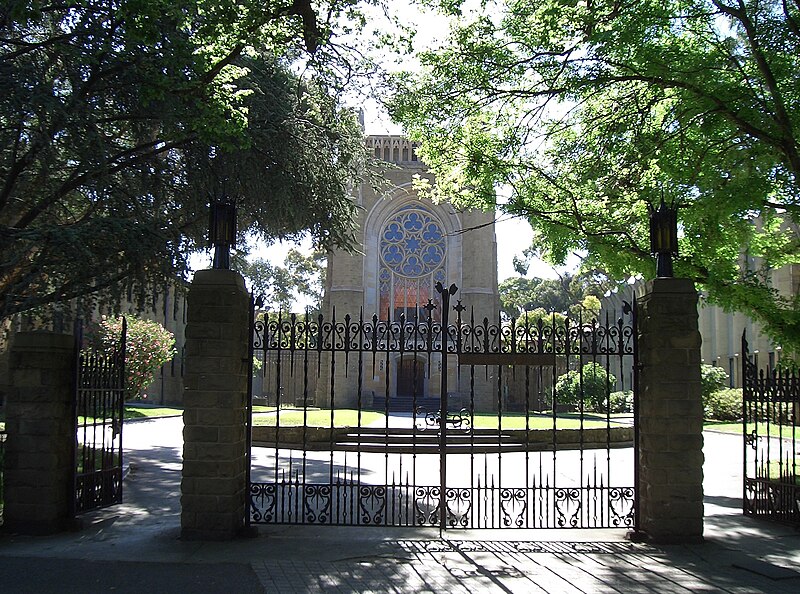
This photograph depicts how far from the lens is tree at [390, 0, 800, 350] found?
9523 mm

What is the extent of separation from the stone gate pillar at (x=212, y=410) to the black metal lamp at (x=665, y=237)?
16.7 ft

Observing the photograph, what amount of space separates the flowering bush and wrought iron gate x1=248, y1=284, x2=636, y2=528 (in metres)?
5.77

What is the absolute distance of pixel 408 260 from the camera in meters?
43.2

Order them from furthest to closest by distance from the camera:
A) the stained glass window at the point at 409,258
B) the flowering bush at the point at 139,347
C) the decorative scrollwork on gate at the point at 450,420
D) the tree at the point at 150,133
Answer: the stained glass window at the point at 409,258 < the flowering bush at the point at 139,347 < the decorative scrollwork on gate at the point at 450,420 < the tree at the point at 150,133

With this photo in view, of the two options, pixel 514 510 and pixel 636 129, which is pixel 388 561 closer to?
pixel 514 510

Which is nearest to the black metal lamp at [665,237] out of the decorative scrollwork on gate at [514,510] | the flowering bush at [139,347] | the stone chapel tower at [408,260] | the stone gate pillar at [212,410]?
the decorative scrollwork on gate at [514,510]

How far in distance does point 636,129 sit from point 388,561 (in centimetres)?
777

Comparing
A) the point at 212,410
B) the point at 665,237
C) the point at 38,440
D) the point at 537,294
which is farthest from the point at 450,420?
the point at 537,294

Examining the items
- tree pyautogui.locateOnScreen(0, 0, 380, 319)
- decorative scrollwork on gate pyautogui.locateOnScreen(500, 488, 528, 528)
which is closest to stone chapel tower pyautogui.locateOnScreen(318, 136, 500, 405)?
tree pyautogui.locateOnScreen(0, 0, 380, 319)

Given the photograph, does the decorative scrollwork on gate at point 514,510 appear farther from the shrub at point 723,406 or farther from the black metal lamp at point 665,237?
the shrub at point 723,406

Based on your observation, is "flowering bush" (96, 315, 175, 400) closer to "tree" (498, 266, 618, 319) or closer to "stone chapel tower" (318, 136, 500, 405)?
"stone chapel tower" (318, 136, 500, 405)

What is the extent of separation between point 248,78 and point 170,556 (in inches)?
362

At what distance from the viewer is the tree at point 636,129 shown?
31.2ft

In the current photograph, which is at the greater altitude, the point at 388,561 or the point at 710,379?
the point at 710,379
